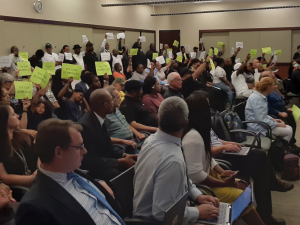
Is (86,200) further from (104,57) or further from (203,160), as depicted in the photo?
(104,57)

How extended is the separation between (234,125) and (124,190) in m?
2.34

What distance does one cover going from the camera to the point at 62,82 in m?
4.77

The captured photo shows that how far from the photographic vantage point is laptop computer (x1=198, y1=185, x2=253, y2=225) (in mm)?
1933

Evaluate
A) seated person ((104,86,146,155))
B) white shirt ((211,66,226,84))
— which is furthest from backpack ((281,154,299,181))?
white shirt ((211,66,226,84))

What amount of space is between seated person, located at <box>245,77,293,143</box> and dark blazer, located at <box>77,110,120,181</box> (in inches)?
90.5

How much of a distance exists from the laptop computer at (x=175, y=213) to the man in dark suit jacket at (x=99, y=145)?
46.2 inches

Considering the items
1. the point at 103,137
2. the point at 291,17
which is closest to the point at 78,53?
the point at 103,137

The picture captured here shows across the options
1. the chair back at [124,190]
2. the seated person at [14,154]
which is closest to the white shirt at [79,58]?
the seated person at [14,154]

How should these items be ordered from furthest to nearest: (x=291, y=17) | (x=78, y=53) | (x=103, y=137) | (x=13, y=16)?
(x=291, y=17) < (x=78, y=53) < (x=13, y=16) < (x=103, y=137)

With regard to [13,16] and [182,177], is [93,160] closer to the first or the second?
[182,177]

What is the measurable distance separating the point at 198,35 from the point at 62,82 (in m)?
11.1

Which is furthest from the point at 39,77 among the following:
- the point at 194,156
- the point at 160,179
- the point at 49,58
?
the point at 49,58

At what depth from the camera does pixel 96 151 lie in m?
2.83

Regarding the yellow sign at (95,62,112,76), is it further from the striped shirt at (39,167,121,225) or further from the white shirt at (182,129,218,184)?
the striped shirt at (39,167,121,225)
